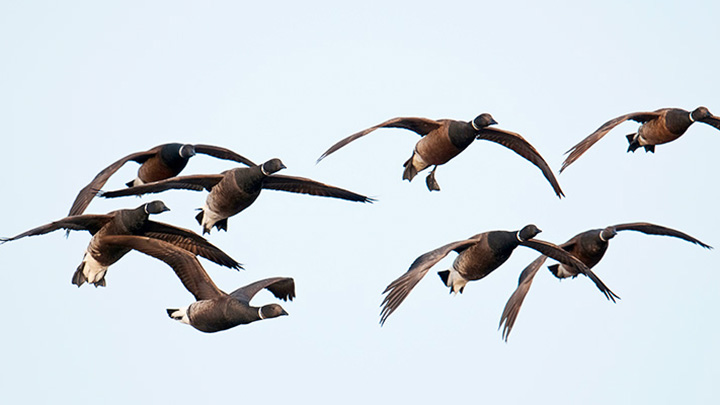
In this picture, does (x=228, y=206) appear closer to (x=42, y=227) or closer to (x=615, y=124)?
(x=42, y=227)

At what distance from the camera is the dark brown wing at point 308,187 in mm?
19250

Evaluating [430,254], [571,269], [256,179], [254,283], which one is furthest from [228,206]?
[571,269]

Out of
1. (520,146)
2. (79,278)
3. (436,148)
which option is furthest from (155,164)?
(520,146)

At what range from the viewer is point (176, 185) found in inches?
713

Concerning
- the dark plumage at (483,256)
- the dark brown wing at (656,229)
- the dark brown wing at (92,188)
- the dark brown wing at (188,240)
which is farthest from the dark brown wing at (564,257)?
the dark brown wing at (92,188)

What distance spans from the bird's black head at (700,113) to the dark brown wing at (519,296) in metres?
3.94

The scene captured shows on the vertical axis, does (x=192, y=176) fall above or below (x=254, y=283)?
above

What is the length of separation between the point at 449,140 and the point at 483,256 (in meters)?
2.52

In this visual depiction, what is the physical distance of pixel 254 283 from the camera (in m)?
17.0

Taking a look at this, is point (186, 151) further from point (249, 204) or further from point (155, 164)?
point (249, 204)

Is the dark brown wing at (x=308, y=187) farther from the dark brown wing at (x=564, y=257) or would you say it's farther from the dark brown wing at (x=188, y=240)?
the dark brown wing at (x=564, y=257)

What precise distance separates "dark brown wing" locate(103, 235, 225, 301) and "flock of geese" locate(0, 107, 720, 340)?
14 mm

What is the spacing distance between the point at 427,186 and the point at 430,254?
16.4 feet

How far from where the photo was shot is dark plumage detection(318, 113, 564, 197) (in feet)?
65.3
